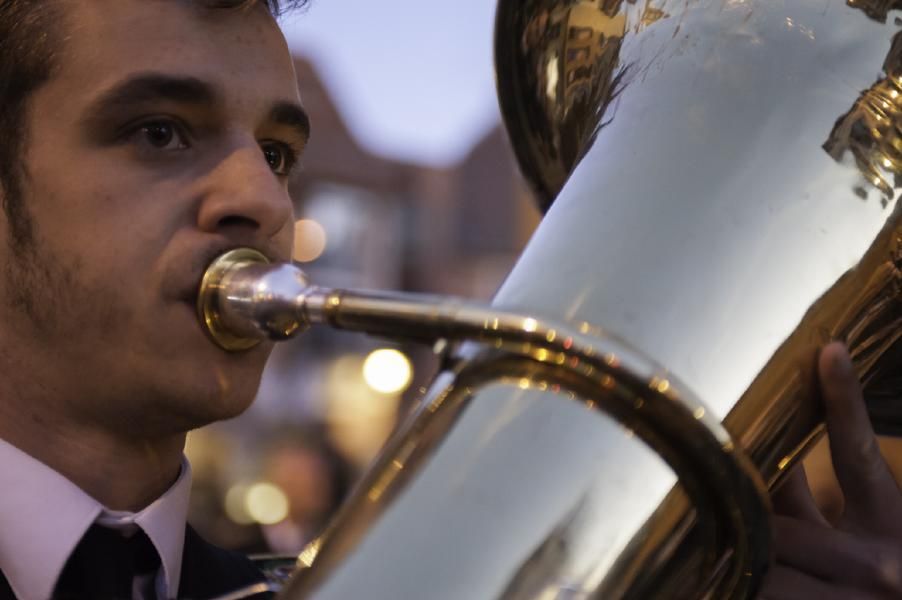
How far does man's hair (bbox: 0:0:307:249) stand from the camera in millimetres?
1354

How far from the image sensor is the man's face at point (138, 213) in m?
1.26

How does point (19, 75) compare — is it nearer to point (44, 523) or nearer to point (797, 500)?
point (44, 523)

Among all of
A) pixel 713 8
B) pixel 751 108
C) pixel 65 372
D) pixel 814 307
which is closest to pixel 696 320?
pixel 814 307

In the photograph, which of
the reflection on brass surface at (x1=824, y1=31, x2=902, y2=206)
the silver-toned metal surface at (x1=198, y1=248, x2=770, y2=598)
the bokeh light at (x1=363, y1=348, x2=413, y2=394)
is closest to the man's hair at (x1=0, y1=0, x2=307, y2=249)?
the silver-toned metal surface at (x1=198, y1=248, x2=770, y2=598)

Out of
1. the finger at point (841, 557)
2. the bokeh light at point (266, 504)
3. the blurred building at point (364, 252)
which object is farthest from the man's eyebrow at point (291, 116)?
the blurred building at point (364, 252)

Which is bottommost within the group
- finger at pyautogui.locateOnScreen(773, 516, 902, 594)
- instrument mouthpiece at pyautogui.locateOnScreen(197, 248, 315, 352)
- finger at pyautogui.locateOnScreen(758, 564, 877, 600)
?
finger at pyautogui.locateOnScreen(758, 564, 877, 600)

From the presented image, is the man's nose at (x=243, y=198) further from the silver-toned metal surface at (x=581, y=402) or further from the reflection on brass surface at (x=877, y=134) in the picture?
the reflection on brass surface at (x=877, y=134)

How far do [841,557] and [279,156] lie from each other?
0.91 meters

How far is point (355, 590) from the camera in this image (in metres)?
0.83

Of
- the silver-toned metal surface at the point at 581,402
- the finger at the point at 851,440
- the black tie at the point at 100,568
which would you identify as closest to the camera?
the silver-toned metal surface at the point at 581,402

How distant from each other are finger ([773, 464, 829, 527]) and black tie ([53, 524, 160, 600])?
2.48 ft

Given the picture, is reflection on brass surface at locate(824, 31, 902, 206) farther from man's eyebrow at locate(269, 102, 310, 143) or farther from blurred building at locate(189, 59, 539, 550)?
blurred building at locate(189, 59, 539, 550)

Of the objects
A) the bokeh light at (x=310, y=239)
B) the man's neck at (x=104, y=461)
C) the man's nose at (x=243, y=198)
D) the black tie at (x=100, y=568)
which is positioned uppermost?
the bokeh light at (x=310, y=239)

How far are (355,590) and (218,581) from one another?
2.34 feet
